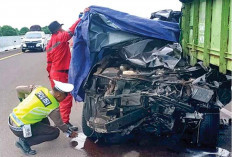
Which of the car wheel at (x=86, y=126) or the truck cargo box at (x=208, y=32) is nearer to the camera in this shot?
the truck cargo box at (x=208, y=32)

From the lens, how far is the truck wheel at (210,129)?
4578 millimetres

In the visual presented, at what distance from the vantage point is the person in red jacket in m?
5.80

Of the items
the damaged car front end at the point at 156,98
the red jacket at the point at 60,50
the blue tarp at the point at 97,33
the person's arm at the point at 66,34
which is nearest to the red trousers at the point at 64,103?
Answer: the red jacket at the point at 60,50

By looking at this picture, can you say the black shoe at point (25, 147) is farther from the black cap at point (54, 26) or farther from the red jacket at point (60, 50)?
the black cap at point (54, 26)

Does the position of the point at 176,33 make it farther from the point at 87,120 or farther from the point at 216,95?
the point at 87,120

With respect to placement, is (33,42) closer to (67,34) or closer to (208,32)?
(67,34)

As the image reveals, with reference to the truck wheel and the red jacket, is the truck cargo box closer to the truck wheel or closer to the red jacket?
the truck wheel

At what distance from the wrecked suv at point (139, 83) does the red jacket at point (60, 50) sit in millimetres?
491

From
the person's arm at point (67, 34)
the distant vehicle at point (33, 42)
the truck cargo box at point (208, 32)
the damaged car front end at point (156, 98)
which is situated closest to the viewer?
the truck cargo box at point (208, 32)

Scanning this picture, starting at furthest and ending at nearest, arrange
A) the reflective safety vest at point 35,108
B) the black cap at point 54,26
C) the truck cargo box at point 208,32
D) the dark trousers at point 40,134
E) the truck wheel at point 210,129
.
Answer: the black cap at point 54,26 → the dark trousers at point 40,134 → the reflective safety vest at point 35,108 → the truck wheel at point 210,129 → the truck cargo box at point 208,32

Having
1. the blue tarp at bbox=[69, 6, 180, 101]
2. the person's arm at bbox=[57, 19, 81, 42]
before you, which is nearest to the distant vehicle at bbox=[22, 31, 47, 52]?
the person's arm at bbox=[57, 19, 81, 42]

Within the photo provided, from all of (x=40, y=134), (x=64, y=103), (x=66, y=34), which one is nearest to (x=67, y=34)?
(x=66, y=34)

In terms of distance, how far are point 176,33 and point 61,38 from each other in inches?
81.9

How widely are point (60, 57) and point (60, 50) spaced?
12 cm
